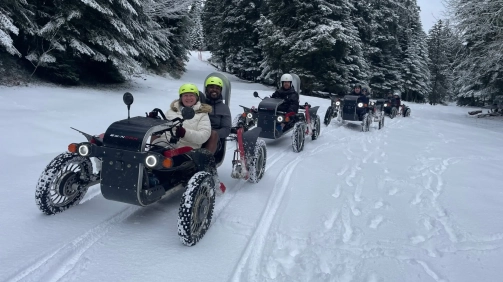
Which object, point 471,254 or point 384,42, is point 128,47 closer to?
point 471,254

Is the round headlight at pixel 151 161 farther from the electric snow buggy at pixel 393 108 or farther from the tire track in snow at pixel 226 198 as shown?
the electric snow buggy at pixel 393 108

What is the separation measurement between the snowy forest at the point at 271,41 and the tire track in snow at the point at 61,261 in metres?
8.59

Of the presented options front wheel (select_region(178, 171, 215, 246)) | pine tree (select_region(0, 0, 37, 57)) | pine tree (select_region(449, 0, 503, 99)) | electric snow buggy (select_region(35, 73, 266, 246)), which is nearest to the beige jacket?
electric snow buggy (select_region(35, 73, 266, 246))

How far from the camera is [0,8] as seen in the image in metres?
10.1

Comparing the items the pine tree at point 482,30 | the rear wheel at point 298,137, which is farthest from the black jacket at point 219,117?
the pine tree at point 482,30

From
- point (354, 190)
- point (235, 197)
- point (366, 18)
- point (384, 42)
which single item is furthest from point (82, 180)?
point (384, 42)

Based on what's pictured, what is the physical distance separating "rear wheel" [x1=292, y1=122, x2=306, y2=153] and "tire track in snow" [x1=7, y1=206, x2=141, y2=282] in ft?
18.2

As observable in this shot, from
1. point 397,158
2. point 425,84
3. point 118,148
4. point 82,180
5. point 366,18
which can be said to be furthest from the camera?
point 425,84

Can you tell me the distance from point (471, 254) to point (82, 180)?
458 centimetres

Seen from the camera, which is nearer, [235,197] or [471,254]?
[471,254]

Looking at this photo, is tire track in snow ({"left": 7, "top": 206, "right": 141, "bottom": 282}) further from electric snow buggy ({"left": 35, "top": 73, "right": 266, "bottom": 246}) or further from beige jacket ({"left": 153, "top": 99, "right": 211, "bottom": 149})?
beige jacket ({"left": 153, "top": 99, "right": 211, "bottom": 149})

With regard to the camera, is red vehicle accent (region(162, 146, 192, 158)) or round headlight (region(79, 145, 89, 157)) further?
red vehicle accent (region(162, 146, 192, 158))

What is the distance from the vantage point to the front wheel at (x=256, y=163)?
5.86m

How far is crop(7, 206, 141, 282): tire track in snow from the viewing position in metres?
3.00
